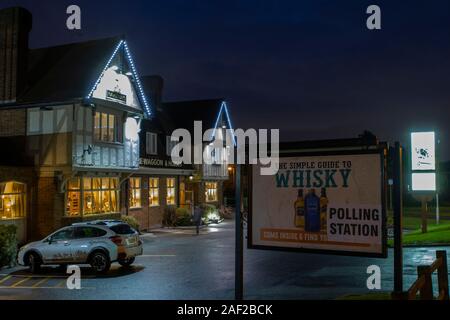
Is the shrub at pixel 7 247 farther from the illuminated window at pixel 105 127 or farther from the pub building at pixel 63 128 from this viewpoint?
the illuminated window at pixel 105 127

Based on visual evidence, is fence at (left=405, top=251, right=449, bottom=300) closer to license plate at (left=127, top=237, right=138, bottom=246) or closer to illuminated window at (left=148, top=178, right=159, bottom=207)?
license plate at (left=127, top=237, right=138, bottom=246)

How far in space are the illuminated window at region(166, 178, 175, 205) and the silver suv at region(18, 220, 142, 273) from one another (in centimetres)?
1842

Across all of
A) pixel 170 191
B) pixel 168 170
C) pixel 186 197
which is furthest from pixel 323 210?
pixel 186 197

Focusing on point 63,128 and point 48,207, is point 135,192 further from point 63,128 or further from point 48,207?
point 63,128

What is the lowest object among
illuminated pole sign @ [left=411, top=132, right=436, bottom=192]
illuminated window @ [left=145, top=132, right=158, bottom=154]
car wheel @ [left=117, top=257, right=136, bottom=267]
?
car wheel @ [left=117, top=257, right=136, bottom=267]

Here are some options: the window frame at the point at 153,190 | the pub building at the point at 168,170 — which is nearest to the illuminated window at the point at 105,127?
the pub building at the point at 168,170

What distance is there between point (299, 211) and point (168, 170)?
28.4 meters

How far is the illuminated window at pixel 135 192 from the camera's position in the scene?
31109 millimetres

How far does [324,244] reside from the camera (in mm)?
6688

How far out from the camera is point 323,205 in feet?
22.1

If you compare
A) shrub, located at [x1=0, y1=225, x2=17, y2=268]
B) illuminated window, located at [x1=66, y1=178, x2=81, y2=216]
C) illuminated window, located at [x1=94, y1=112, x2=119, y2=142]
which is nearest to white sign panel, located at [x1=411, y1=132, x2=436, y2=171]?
illuminated window, located at [x1=94, y1=112, x2=119, y2=142]

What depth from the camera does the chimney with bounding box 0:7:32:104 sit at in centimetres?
2536
